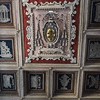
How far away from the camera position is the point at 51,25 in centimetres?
163

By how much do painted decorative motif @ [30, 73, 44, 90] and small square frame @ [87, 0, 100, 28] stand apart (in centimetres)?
53

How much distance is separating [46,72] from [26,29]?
356 mm

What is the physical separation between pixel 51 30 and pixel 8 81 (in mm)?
523

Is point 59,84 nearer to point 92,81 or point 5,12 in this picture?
point 92,81

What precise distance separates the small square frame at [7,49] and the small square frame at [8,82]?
105 mm

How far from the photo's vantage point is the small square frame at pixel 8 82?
1.81 m

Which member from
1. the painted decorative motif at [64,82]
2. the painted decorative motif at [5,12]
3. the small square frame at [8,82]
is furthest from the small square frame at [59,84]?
the painted decorative motif at [5,12]

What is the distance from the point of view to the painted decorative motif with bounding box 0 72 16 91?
1.82 m

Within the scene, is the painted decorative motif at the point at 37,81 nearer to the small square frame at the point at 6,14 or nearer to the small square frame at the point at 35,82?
the small square frame at the point at 35,82

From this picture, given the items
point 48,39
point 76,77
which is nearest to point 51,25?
point 48,39

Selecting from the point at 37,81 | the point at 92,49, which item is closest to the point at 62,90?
the point at 37,81

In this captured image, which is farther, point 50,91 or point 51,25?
point 50,91

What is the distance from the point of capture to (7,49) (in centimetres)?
172

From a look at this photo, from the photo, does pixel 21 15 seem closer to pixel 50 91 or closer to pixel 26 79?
pixel 26 79
